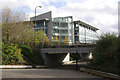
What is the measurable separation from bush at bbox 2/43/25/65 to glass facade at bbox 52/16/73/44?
44.6 m

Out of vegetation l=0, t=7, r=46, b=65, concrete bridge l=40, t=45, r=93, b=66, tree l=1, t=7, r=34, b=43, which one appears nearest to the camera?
vegetation l=0, t=7, r=46, b=65

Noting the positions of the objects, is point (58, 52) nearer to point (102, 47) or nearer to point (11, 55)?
point (11, 55)

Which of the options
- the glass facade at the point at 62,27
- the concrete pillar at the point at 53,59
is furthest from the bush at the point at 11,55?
the glass facade at the point at 62,27

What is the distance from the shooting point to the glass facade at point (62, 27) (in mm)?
72562

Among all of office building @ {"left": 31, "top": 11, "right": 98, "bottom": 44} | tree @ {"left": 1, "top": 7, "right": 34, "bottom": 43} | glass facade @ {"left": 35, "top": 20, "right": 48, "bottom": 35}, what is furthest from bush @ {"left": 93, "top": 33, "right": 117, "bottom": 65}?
glass facade @ {"left": 35, "top": 20, "right": 48, "bottom": 35}

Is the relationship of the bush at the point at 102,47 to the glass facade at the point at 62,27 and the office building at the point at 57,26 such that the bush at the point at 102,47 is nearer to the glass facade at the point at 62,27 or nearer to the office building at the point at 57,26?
the office building at the point at 57,26

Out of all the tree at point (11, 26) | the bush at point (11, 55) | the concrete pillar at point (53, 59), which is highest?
the tree at point (11, 26)

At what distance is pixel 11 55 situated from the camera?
2639 centimetres

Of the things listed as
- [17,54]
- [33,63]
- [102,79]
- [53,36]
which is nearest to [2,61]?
[17,54]

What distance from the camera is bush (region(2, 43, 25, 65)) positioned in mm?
25125

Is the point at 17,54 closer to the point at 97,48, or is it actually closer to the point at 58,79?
the point at 97,48

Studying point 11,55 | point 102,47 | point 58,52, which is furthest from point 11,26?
point 102,47

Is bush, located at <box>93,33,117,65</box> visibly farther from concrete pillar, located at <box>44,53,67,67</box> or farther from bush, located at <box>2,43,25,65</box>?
concrete pillar, located at <box>44,53,67,67</box>

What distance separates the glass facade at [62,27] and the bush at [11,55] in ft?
146
